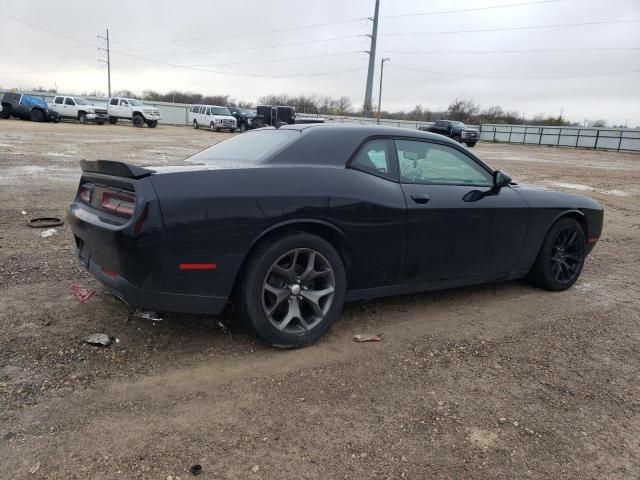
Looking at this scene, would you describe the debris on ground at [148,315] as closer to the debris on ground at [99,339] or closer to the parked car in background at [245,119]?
the debris on ground at [99,339]

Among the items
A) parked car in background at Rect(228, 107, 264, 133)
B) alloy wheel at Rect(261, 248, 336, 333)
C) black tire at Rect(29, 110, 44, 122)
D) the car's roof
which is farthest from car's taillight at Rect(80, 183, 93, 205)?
black tire at Rect(29, 110, 44, 122)

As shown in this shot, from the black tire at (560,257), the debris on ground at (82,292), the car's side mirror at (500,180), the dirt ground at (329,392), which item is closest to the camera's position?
the dirt ground at (329,392)

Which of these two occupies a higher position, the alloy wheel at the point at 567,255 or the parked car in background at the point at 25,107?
the parked car in background at the point at 25,107

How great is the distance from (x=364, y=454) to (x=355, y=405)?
→ 0.41 m

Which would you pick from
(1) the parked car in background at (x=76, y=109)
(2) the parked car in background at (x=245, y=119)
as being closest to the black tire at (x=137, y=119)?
(1) the parked car in background at (x=76, y=109)

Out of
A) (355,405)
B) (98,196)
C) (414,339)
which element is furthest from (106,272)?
(414,339)

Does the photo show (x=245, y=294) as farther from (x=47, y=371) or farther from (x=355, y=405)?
(x=47, y=371)

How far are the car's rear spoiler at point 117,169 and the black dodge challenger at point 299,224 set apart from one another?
0.04 feet

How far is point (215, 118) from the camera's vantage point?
36.2 metres

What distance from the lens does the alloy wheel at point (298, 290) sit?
323cm

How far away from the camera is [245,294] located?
10.2 ft

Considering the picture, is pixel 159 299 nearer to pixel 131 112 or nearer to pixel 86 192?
pixel 86 192

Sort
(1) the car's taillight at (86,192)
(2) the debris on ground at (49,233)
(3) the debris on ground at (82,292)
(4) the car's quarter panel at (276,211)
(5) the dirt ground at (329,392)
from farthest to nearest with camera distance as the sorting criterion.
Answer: (2) the debris on ground at (49,233) < (3) the debris on ground at (82,292) < (1) the car's taillight at (86,192) < (4) the car's quarter panel at (276,211) < (5) the dirt ground at (329,392)

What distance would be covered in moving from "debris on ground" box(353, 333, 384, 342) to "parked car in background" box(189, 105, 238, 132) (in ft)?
111
